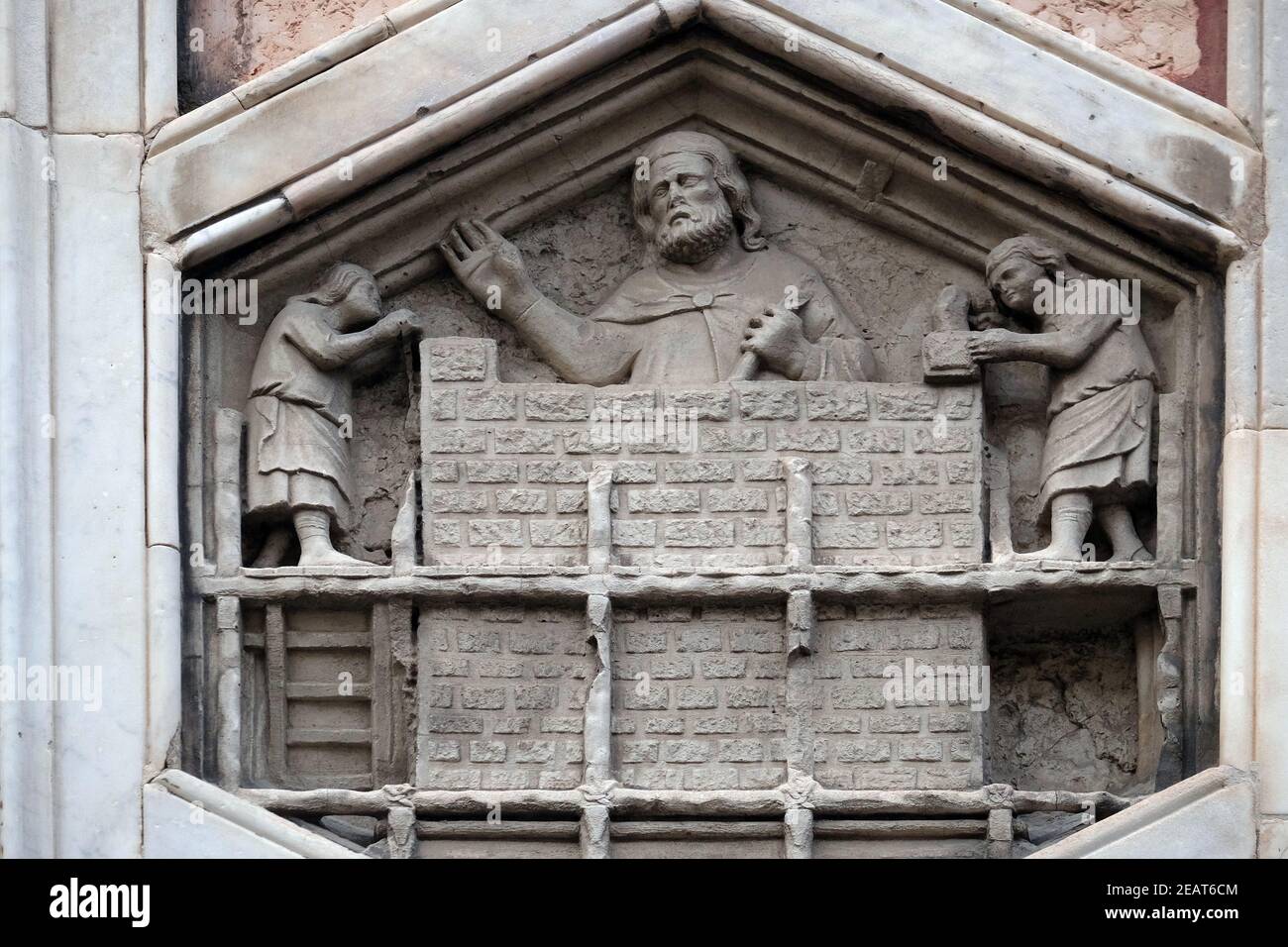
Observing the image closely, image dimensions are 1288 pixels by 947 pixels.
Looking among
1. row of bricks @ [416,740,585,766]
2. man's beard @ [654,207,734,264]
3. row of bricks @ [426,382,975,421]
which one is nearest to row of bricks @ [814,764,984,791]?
row of bricks @ [416,740,585,766]

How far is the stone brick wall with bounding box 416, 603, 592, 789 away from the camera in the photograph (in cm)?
958

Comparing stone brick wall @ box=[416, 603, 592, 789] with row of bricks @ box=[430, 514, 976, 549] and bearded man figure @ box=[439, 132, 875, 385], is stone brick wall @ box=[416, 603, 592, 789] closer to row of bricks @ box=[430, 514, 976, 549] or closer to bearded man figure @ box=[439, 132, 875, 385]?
row of bricks @ box=[430, 514, 976, 549]

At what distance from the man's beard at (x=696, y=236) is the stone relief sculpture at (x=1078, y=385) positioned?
0.78 metres

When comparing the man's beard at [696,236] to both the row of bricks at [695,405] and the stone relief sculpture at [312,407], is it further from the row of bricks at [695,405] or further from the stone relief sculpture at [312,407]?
the stone relief sculpture at [312,407]

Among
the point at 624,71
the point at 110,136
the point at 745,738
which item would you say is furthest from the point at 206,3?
the point at 745,738

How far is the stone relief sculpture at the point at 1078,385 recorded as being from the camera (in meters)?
9.78

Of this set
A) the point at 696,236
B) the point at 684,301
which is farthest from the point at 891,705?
the point at 696,236

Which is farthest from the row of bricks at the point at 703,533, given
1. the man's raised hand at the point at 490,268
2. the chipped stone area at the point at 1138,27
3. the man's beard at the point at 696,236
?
the chipped stone area at the point at 1138,27

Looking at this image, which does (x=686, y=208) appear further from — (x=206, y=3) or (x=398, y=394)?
(x=206, y=3)

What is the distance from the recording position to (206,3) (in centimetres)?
1026

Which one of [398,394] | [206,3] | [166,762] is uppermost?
[206,3]

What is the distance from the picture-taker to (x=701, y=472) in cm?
978

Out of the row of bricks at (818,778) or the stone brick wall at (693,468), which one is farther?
the stone brick wall at (693,468)

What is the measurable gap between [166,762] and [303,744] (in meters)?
0.51
